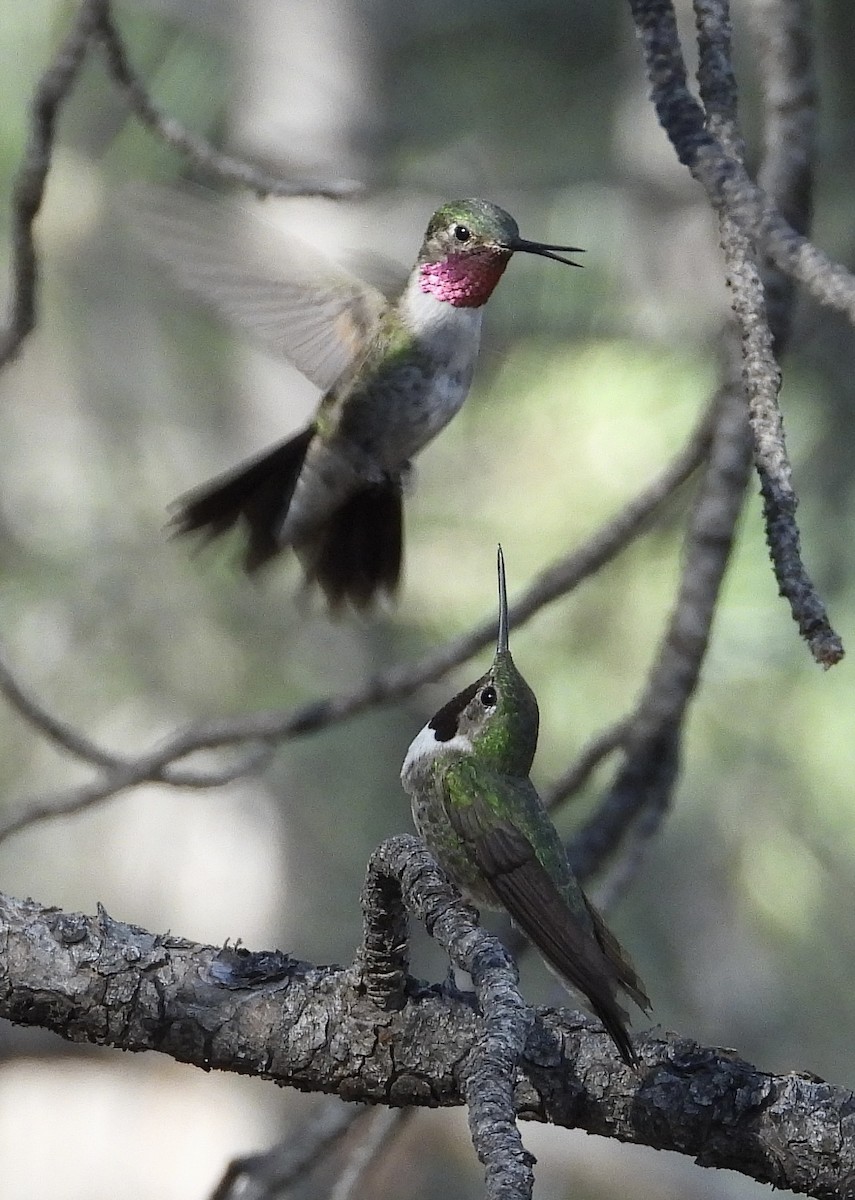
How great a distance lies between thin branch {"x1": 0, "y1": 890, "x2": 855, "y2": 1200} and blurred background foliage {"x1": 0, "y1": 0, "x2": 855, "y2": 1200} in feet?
8.24

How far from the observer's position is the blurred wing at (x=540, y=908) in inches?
61.6

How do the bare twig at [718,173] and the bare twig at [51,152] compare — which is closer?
the bare twig at [718,173]

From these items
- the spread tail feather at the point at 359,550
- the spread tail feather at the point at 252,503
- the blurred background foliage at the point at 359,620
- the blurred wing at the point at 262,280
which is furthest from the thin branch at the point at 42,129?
the blurred background foliage at the point at 359,620

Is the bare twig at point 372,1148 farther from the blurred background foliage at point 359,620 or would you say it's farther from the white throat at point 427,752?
the blurred background foliage at point 359,620

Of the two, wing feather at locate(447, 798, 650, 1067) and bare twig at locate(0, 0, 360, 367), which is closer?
wing feather at locate(447, 798, 650, 1067)

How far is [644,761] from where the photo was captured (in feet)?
8.19

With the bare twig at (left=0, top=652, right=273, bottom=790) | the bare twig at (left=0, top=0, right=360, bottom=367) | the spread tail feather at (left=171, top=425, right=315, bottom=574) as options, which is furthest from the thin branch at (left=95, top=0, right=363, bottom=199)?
the bare twig at (left=0, top=652, right=273, bottom=790)

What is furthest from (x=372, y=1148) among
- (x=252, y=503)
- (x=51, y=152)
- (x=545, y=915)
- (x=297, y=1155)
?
(x=51, y=152)

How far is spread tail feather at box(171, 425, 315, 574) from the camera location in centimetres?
244

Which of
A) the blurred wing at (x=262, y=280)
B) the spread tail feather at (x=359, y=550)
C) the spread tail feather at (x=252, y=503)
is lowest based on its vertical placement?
the spread tail feather at (x=359, y=550)

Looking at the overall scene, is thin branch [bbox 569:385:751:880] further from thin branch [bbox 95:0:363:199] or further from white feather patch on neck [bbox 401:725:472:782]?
thin branch [bbox 95:0:363:199]

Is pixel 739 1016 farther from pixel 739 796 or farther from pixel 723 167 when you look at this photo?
pixel 723 167

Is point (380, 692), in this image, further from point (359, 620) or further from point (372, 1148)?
point (359, 620)

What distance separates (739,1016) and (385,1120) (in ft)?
11.7
